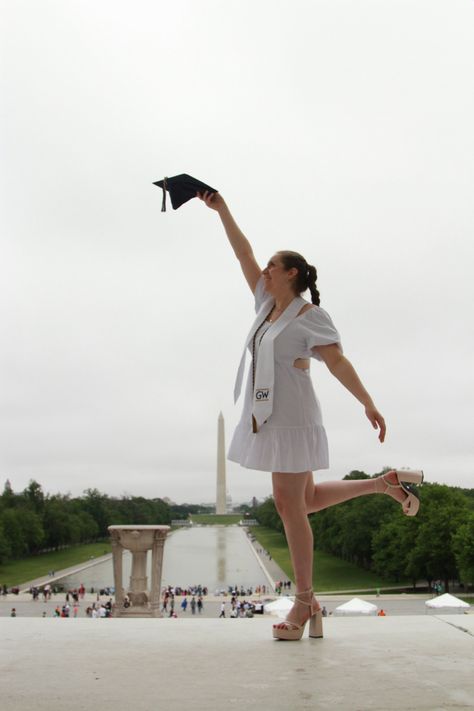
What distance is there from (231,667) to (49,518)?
7870cm

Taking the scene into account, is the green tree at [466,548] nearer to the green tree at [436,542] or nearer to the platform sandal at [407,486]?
the green tree at [436,542]

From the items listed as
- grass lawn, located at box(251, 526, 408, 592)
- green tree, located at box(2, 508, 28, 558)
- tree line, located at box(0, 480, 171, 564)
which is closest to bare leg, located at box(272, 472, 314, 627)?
grass lawn, located at box(251, 526, 408, 592)

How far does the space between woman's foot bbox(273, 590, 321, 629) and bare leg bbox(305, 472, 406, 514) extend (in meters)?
0.53

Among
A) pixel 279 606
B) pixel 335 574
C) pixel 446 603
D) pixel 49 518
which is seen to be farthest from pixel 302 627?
pixel 49 518

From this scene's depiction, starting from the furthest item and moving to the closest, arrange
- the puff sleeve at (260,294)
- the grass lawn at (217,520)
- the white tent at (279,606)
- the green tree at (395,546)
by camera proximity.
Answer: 1. the grass lawn at (217,520)
2. the green tree at (395,546)
3. the white tent at (279,606)
4. the puff sleeve at (260,294)

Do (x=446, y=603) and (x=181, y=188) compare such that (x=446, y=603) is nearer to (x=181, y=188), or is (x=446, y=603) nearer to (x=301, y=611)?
(x=301, y=611)

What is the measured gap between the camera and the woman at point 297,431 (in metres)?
4.60

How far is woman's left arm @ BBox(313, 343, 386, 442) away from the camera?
459cm

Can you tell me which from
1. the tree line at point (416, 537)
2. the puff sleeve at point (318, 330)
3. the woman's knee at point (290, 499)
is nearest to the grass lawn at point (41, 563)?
the tree line at point (416, 537)

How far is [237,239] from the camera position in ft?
17.9

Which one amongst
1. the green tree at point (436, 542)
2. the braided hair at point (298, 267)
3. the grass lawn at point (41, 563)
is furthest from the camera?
the grass lawn at point (41, 563)

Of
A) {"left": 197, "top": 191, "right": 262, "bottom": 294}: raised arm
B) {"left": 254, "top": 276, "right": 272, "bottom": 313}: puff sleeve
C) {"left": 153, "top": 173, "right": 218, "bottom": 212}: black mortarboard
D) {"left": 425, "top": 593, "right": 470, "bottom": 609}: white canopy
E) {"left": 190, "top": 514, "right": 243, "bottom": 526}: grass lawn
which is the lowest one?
{"left": 425, "top": 593, "right": 470, "bottom": 609}: white canopy

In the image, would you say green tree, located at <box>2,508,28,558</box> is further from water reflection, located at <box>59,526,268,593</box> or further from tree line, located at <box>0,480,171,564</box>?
water reflection, located at <box>59,526,268,593</box>

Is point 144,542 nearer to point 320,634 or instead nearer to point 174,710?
point 320,634
